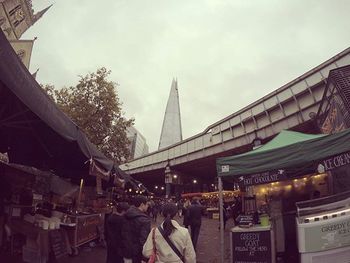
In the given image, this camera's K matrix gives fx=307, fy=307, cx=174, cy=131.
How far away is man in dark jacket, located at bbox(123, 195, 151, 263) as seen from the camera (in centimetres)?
512

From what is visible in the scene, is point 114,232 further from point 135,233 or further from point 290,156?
point 290,156

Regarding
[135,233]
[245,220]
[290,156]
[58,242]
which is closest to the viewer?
[135,233]

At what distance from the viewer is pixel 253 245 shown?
728cm

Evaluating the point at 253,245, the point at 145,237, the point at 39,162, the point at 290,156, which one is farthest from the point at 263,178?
the point at 39,162

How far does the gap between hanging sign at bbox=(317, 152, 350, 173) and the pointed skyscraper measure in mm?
93168

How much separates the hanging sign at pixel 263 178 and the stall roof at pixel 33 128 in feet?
12.0

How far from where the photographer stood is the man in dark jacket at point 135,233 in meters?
5.12

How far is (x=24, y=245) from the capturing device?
24.6 ft

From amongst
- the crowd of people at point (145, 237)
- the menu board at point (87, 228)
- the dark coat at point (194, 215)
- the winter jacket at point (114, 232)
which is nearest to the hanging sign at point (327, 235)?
the crowd of people at point (145, 237)

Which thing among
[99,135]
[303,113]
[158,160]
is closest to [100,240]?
[99,135]

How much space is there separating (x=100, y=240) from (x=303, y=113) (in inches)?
682

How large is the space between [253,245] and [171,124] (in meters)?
95.4

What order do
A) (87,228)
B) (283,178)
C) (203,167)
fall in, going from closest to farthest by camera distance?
(283,178) < (87,228) < (203,167)

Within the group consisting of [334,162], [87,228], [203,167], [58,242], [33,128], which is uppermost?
[203,167]
